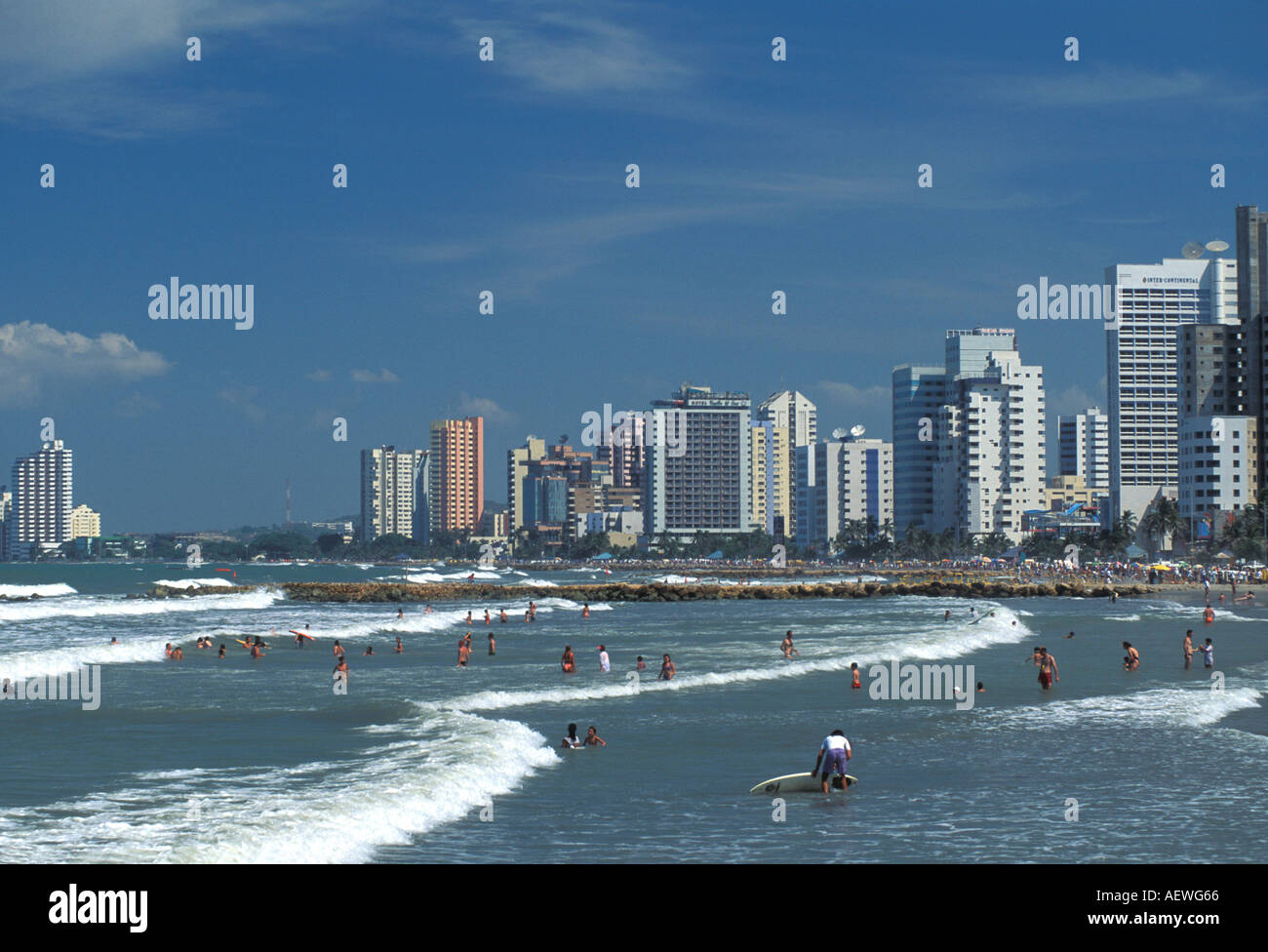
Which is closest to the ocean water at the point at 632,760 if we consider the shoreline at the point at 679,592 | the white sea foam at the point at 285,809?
the white sea foam at the point at 285,809

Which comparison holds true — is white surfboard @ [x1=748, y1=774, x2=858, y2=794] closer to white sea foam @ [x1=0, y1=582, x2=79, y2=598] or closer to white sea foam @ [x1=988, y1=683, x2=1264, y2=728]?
white sea foam @ [x1=988, y1=683, x2=1264, y2=728]

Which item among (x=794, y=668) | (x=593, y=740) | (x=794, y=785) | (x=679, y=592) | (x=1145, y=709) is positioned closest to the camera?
(x=794, y=785)

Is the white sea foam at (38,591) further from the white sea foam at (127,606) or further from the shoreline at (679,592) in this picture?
the white sea foam at (127,606)

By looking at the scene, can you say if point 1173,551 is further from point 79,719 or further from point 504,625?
point 79,719

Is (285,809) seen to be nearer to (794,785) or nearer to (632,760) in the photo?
(632,760)

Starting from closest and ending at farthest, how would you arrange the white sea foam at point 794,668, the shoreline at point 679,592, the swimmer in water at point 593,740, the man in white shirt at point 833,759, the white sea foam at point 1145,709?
the man in white shirt at point 833,759 < the swimmer in water at point 593,740 < the white sea foam at point 1145,709 < the white sea foam at point 794,668 < the shoreline at point 679,592

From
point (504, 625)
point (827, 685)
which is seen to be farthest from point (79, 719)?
point (504, 625)

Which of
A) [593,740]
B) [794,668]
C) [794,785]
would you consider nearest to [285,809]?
[794,785]

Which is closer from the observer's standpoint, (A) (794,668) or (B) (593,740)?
(B) (593,740)
